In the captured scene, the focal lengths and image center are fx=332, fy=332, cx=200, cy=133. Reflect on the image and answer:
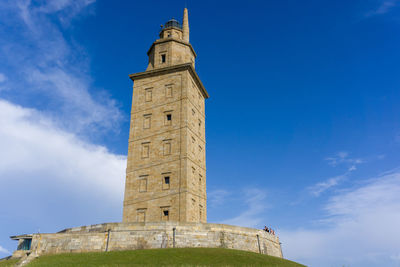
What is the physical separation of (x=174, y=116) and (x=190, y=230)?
46.4ft

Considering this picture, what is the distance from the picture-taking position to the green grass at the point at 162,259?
20344 mm

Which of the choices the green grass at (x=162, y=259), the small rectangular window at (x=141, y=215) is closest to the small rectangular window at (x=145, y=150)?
the small rectangular window at (x=141, y=215)

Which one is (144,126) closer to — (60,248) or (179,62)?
(179,62)

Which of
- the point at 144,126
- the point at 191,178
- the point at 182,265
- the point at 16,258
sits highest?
the point at 144,126

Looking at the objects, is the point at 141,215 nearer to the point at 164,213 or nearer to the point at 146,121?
the point at 164,213

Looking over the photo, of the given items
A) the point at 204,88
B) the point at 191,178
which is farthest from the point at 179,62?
the point at 191,178

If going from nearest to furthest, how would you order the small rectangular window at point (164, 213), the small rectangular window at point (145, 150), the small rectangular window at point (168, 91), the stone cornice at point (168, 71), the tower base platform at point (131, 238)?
the tower base platform at point (131, 238) → the small rectangular window at point (164, 213) → the small rectangular window at point (145, 150) → the small rectangular window at point (168, 91) → the stone cornice at point (168, 71)

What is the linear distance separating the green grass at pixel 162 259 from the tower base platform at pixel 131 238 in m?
2.07

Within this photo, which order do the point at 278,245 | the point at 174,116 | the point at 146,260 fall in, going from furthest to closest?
the point at 174,116, the point at 278,245, the point at 146,260

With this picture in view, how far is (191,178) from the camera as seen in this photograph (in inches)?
1356

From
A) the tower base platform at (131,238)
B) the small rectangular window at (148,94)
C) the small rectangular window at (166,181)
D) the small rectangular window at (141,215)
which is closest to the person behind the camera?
the tower base platform at (131,238)

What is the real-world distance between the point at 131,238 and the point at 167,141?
12.4m

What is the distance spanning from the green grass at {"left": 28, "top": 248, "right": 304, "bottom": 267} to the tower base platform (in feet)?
6.81

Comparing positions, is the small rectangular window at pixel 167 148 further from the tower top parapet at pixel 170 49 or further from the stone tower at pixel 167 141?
the tower top parapet at pixel 170 49
